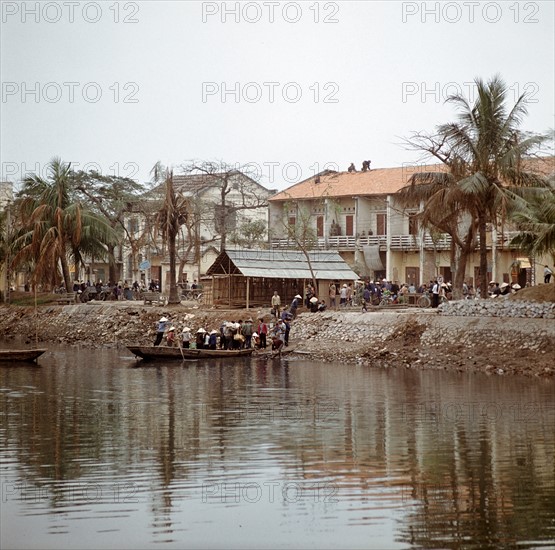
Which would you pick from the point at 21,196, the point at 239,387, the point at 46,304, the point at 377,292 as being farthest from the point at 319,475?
the point at 21,196

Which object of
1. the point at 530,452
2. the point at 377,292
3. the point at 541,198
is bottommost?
the point at 530,452

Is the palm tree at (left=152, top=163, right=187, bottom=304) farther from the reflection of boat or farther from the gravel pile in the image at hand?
the gravel pile

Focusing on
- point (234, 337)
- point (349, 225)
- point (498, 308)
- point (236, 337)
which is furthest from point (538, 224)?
point (349, 225)

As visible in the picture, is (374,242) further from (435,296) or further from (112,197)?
(435,296)

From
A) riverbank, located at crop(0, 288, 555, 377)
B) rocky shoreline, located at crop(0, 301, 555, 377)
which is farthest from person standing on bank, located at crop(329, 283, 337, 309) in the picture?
riverbank, located at crop(0, 288, 555, 377)

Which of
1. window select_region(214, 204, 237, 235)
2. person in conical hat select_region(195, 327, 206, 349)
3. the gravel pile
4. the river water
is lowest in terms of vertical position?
the river water

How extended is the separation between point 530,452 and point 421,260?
48249 millimetres

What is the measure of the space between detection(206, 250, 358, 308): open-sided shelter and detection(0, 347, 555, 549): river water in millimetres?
20413

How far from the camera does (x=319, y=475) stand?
760 inches

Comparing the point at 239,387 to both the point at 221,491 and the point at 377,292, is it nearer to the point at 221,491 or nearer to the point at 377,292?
the point at 221,491

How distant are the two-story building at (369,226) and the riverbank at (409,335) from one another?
48.2 feet

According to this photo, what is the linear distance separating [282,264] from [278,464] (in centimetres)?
3748

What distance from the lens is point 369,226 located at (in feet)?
243

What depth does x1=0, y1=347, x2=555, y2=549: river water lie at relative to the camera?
1519 centimetres
